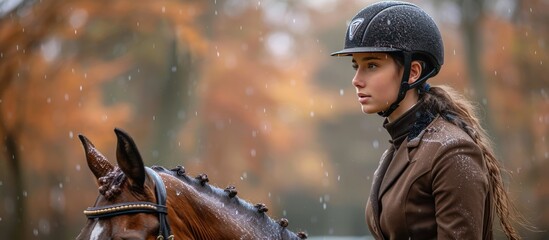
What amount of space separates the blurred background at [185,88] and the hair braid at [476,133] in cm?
674

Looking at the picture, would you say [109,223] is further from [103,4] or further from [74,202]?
[74,202]

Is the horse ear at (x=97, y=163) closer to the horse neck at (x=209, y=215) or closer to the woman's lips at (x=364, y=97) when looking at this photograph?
the horse neck at (x=209, y=215)

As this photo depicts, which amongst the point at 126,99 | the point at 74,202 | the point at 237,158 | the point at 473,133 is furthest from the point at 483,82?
the point at 473,133

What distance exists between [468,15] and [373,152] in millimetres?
34809

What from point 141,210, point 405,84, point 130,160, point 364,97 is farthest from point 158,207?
point 405,84

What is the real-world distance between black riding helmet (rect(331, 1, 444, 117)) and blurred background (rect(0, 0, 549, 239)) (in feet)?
22.3

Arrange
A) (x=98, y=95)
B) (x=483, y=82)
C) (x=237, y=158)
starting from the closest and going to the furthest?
(x=98, y=95) < (x=483, y=82) < (x=237, y=158)

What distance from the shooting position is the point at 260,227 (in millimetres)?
3986

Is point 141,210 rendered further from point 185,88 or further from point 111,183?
point 185,88

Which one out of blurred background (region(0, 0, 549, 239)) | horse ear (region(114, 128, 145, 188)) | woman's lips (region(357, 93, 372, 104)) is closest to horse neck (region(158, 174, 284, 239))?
horse ear (region(114, 128, 145, 188))

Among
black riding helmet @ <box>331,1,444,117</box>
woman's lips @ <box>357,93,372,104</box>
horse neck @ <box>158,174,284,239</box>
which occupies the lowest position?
horse neck @ <box>158,174,284,239</box>

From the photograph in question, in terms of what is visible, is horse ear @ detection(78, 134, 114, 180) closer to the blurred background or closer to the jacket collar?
the jacket collar

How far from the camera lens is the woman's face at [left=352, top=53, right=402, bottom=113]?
150 inches

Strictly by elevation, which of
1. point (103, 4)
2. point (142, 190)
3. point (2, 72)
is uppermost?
point (103, 4)
